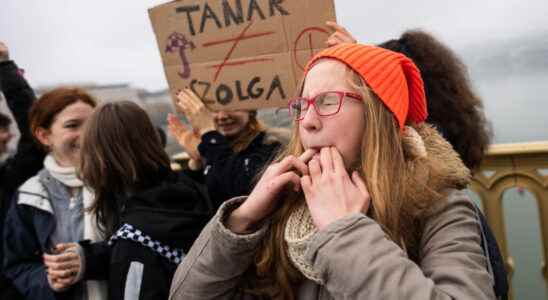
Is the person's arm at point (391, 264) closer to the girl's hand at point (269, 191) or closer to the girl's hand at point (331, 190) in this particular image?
the girl's hand at point (331, 190)

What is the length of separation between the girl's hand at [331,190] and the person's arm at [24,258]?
51.1 inches

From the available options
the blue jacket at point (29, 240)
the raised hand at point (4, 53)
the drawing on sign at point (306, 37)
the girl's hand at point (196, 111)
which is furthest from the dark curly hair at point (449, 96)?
the raised hand at point (4, 53)

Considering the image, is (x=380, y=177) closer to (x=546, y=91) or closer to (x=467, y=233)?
(x=467, y=233)

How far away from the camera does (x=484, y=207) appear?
225 centimetres

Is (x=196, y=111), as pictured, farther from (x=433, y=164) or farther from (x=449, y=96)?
(x=433, y=164)

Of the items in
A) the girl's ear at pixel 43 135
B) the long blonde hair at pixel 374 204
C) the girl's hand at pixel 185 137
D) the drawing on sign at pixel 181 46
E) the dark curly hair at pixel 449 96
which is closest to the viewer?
the long blonde hair at pixel 374 204

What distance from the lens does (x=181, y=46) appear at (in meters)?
1.81

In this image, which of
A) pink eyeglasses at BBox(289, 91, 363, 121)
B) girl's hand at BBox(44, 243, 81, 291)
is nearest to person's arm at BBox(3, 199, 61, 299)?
girl's hand at BBox(44, 243, 81, 291)

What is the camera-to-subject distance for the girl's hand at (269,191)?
896 millimetres

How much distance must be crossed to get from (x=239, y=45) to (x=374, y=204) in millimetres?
1043

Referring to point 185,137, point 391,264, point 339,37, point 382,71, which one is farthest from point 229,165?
point 391,264

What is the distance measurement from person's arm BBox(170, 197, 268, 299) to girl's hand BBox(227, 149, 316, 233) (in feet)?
0.09

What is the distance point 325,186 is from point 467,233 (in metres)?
0.28

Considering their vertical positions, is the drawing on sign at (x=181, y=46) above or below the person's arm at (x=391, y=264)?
above
